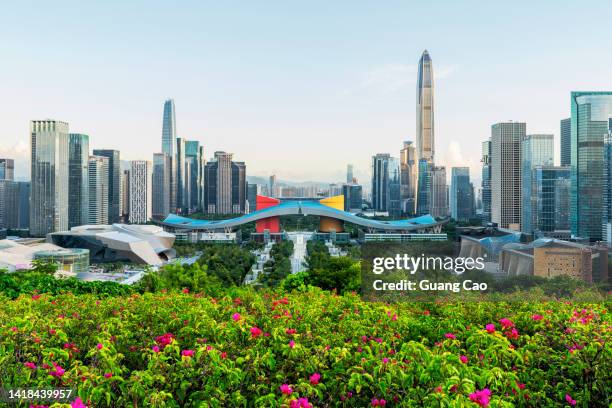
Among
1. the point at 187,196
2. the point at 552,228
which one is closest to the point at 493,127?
the point at 552,228

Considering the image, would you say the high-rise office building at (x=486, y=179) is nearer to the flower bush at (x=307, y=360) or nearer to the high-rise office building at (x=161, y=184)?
the high-rise office building at (x=161, y=184)

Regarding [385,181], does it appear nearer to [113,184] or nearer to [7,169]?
[113,184]

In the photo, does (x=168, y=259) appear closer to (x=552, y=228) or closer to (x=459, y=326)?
(x=459, y=326)

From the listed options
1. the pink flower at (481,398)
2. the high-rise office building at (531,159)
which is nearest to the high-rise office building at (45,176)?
the high-rise office building at (531,159)

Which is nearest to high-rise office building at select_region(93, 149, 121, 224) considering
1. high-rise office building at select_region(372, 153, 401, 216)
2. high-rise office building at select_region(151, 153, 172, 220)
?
high-rise office building at select_region(151, 153, 172, 220)

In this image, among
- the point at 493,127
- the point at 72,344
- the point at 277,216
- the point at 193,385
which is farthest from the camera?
the point at 493,127

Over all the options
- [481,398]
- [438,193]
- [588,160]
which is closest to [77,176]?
[438,193]
